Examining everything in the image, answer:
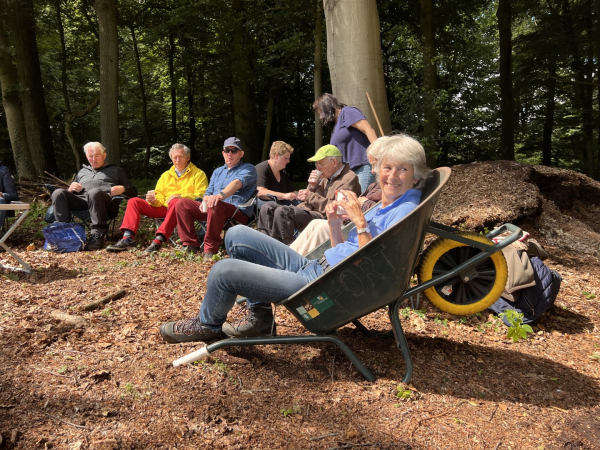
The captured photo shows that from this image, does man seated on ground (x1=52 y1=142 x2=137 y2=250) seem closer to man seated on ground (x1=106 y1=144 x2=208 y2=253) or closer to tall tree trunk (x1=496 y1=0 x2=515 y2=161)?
man seated on ground (x1=106 y1=144 x2=208 y2=253)

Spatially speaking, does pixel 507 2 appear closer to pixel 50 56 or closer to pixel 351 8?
pixel 351 8

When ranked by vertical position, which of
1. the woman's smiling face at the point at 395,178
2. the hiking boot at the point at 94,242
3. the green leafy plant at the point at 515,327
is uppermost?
the woman's smiling face at the point at 395,178

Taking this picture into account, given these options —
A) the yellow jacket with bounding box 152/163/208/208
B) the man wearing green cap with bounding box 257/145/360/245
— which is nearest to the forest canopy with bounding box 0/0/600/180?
the yellow jacket with bounding box 152/163/208/208

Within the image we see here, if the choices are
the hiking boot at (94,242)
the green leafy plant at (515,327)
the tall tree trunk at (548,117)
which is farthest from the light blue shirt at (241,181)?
the tall tree trunk at (548,117)

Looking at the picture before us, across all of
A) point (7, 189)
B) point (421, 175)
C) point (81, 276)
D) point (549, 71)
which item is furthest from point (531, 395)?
point (549, 71)

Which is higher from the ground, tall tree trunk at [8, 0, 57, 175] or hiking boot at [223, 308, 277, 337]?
tall tree trunk at [8, 0, 57, 175]

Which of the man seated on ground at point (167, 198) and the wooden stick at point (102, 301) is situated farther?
the man seated on ground at point (167, 198)

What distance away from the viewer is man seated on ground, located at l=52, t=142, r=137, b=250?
5578mm

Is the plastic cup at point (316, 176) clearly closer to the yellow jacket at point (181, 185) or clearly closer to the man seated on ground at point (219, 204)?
the man seated on ground at point (219, 204)

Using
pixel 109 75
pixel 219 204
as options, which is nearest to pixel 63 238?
pixel 219 204

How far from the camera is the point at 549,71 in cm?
1383

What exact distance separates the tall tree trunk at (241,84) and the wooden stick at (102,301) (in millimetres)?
9459

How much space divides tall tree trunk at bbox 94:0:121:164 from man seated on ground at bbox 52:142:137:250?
11.8ft

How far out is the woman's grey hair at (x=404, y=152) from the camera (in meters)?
2.46
